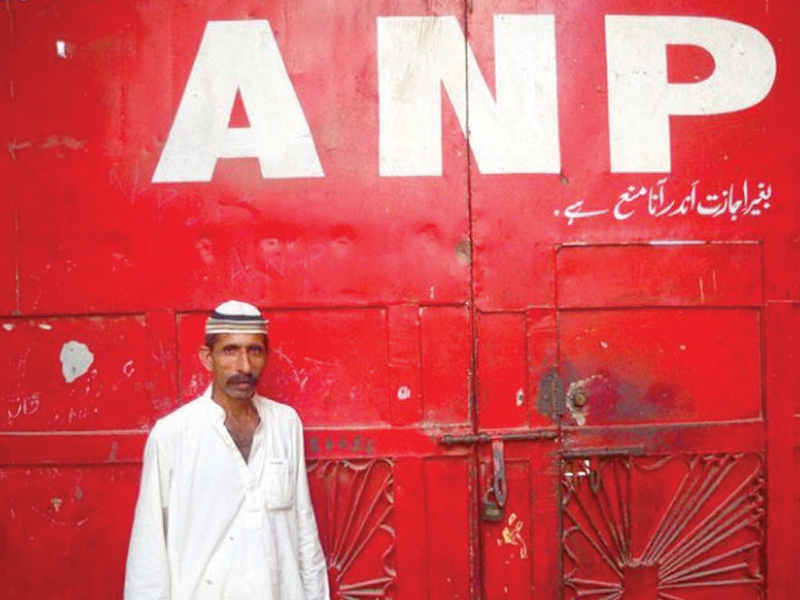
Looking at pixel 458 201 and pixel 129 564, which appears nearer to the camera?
pixel 129 564

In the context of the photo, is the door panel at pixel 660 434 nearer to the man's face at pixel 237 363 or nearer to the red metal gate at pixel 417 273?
the red metal gate at pixel 417 273

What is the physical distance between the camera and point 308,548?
2537mm

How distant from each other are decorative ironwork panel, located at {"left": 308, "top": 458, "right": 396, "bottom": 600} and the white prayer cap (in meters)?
0.70

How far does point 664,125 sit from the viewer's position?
2.91 meters

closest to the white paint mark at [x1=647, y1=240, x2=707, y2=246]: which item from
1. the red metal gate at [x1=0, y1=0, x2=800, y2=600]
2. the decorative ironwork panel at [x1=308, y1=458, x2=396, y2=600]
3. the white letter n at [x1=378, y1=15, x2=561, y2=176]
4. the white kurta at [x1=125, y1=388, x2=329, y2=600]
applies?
the red metal gate at [x1=0, y1=0, x2=800, y2=600]

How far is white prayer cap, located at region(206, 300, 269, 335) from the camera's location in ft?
8.00

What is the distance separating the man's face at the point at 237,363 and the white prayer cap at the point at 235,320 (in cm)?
2

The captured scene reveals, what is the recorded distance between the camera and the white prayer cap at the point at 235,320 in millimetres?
2439

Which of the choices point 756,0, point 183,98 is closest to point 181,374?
point 183,98

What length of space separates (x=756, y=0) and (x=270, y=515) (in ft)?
8.89

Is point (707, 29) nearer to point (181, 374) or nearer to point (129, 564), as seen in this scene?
point (181, 374)

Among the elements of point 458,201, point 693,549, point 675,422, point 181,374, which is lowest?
point 693,549

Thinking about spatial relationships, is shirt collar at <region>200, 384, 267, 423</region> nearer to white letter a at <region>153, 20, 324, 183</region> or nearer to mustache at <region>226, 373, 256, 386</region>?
mustache at <region>226, 373, 256, 386</region>

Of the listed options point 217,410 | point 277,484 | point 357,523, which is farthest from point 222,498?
point 357,523
